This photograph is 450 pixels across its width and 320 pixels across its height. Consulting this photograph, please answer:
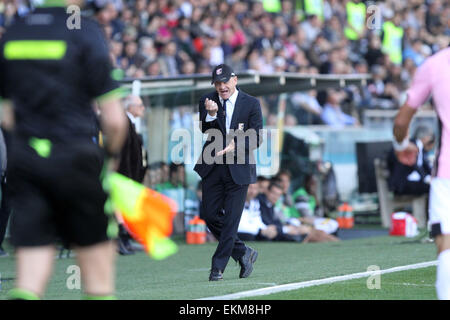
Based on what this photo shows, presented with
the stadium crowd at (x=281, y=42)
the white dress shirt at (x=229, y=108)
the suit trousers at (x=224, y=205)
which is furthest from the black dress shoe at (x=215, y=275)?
the stadium crowd at (x=281, y=42)

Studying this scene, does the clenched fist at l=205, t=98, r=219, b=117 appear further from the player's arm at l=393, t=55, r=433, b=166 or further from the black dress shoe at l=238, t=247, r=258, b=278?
the player's arm at l=393, t=55, r=433, b=166

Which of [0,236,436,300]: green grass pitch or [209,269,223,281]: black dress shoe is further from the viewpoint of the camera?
[209,269,223,281]: black dress shoe

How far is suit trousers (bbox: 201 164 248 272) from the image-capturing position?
1027 centimetres

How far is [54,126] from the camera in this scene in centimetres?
546

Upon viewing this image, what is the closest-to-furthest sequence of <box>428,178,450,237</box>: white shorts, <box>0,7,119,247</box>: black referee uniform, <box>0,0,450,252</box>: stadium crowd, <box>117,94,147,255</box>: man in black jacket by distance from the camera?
<box>0,7,119,247</box>: black referee uniform → <box>428,178,450,237</box>: white shorts → <box>117,94,147,255</box>: man in black jacket → <box>0,0,450,252</box>: stadium crowd

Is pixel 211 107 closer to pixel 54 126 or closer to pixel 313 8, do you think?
pixel 54 126

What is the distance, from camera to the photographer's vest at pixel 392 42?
28.4 metres

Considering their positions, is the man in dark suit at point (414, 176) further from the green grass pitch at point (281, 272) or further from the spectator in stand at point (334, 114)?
the spectator in stand at point (334, 114)

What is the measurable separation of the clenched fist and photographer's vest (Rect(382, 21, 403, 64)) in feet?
60.4

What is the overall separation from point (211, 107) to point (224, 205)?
3.18ft

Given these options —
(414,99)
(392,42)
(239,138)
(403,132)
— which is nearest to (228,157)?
(239,138)

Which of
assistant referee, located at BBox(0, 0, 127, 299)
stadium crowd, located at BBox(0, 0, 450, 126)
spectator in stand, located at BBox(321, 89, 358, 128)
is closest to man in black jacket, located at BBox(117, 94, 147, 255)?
stadium crowd, located at BBox(0, 0, 450, 126)

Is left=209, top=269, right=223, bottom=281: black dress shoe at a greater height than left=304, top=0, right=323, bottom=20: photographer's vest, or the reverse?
left=304, top=0, right=323, bottom=20: photographer's vest

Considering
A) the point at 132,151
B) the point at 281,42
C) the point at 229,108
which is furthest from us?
the point at 281,42
